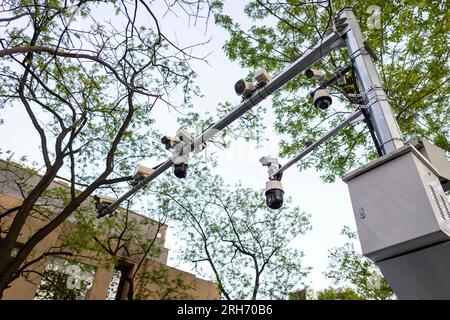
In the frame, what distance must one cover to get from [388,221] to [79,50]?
10.4ft

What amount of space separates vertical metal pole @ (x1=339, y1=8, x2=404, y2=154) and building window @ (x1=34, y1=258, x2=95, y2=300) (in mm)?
10259

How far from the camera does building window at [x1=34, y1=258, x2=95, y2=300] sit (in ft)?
34.1

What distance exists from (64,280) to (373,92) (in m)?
12.0

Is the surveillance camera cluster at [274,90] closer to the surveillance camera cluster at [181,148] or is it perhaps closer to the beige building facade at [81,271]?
the surveillance camera cluster at [181,148]

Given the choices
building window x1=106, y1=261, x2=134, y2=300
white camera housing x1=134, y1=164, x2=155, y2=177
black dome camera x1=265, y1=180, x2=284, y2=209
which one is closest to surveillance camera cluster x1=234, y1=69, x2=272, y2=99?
black dome camera x1=265, y1=180, x2=284, y2=209

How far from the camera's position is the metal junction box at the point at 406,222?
1179mm

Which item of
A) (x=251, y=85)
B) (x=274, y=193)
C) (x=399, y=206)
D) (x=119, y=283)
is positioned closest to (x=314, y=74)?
(x=251, y=85)

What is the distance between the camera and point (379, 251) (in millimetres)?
1281

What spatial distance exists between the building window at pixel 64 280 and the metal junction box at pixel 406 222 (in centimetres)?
1039

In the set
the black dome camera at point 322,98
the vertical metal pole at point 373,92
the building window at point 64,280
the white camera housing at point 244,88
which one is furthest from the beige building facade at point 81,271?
the vertical metal pole at point 373,92

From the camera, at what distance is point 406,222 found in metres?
1.24

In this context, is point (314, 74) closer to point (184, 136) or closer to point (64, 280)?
point (184, 136)
